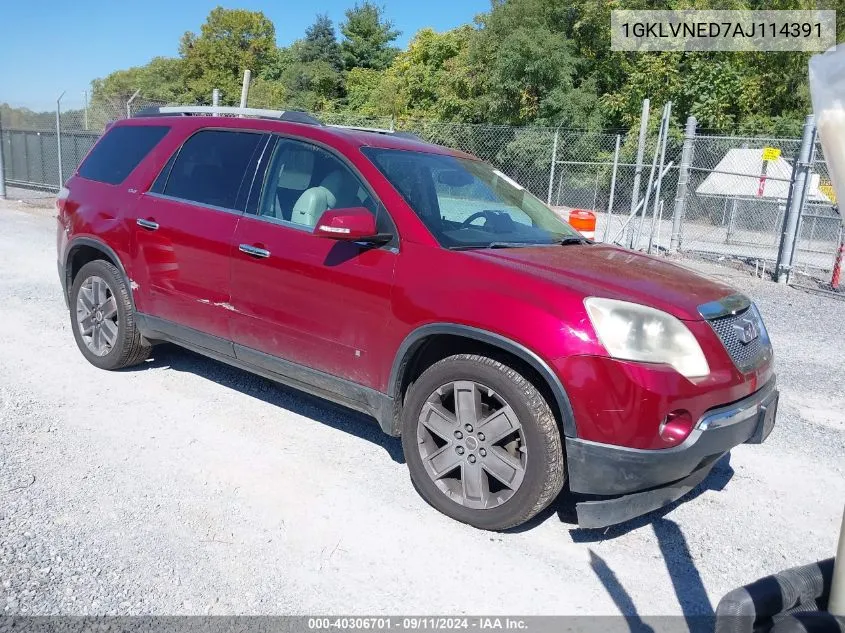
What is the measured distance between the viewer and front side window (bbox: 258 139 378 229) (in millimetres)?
4043

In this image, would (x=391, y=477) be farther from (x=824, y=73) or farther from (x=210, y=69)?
(x=210, y=69)

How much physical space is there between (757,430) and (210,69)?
77.3 meters

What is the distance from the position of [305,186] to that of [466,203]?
3.16ft

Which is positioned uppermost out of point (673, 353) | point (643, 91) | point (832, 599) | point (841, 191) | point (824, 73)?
point (643, 91)

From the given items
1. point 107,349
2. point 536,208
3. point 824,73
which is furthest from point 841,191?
point 107,349

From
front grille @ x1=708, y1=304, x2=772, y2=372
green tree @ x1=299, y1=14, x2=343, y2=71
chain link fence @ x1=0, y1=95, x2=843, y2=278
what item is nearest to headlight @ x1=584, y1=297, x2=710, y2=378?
front grille @ x1=708, y1=304, x2=772, y2=372

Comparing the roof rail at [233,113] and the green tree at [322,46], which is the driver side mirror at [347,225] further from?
the green tree at [322,46]

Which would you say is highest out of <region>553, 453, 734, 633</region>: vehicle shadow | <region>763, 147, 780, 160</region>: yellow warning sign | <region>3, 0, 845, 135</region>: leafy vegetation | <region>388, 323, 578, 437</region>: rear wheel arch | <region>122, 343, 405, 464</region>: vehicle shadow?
<region>3, 0, 845, 135</region>: leafy vegetation

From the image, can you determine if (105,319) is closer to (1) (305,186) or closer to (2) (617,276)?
(1) (305,186)

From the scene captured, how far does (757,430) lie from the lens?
131 inches

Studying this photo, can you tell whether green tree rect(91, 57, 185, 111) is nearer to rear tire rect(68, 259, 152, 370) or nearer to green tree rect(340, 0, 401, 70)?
green tree rect(340, 0, 401, 70)

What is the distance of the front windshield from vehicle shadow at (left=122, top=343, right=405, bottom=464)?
140 centimetres

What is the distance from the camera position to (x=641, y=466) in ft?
9.74

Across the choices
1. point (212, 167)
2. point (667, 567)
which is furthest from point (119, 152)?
point (667, 567)
